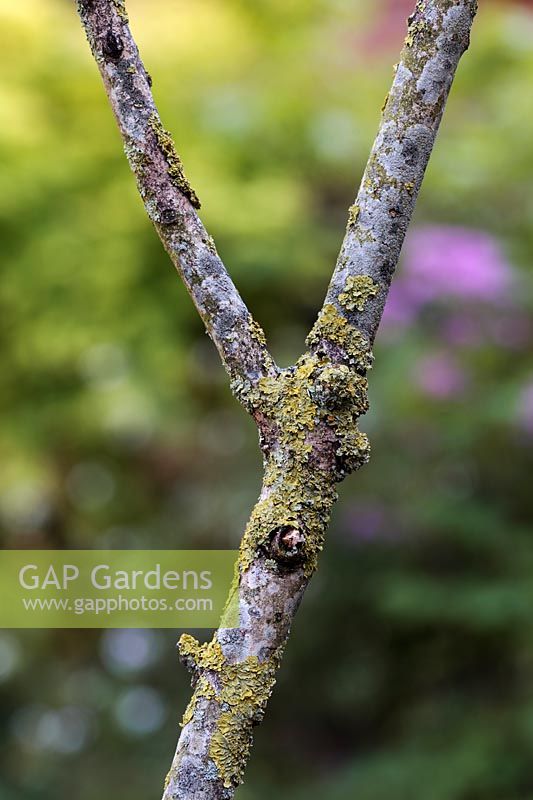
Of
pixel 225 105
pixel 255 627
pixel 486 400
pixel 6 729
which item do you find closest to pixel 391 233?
pixel 255 627

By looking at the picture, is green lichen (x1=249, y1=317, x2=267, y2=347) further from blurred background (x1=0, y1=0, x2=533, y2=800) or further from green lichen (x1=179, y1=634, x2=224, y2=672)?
blurred background (x1=0, y1=0, x2=533, y2=800)

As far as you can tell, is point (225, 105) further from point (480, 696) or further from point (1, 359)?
point (480, 696)

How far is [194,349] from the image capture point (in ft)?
11.7

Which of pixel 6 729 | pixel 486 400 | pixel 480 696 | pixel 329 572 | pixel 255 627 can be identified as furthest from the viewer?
pixel 6 729

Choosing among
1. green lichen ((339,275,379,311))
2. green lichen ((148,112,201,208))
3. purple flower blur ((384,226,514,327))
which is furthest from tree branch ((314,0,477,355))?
purple flower blur ((384,226,514,327))

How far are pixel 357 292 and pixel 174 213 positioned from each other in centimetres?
13

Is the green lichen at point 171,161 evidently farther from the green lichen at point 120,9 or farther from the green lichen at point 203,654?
the green lichen at point 203,654

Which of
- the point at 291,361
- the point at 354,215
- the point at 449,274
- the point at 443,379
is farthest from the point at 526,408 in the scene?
the point at 354,215

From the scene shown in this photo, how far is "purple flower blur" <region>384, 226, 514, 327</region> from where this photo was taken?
107 inches

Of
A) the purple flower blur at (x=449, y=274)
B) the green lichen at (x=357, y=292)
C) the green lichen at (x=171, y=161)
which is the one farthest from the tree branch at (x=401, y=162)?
the purple flower blur at (x=449, y=274)

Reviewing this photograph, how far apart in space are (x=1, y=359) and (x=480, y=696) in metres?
1.97

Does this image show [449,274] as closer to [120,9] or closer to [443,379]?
[443,379]

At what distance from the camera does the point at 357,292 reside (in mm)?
603

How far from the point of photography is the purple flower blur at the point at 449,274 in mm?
2723
